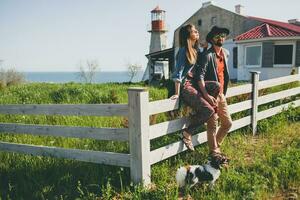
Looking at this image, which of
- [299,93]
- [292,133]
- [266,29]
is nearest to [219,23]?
[266,29]

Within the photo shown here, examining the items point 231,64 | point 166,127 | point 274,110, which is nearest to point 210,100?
point 166,127

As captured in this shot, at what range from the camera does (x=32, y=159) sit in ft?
18.6

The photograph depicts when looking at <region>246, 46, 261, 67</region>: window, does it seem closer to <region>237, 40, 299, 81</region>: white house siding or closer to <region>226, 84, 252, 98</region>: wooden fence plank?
<region>237, 40, 299, 81</region>: white house siding

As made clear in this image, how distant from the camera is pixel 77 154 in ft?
16.4

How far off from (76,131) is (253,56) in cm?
2223

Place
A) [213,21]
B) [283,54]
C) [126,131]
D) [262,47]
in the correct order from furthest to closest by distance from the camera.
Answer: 1. [213,21]
2. [262,47]
3. [283,54]
4. [126,131]

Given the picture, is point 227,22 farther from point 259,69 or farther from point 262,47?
point 259,69

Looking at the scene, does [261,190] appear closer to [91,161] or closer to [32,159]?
[91,161]

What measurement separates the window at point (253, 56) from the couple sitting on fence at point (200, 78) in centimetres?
→ 2047

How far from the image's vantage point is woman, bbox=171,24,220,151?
4977 mm

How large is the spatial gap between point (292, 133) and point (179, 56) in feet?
11.3

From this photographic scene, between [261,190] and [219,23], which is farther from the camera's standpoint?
[219,23]

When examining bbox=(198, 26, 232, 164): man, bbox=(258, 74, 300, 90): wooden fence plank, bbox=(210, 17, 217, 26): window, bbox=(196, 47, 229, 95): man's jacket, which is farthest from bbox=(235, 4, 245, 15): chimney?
bbox=(196, 47, 229, 95): man's jacket

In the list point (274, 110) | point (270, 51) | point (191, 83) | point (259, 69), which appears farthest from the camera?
point (259, 69)
